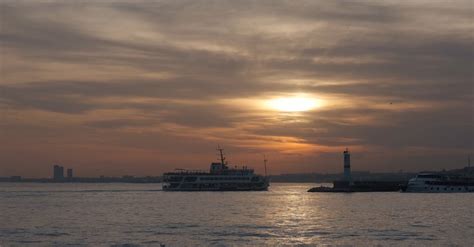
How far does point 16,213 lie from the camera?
9706 cm

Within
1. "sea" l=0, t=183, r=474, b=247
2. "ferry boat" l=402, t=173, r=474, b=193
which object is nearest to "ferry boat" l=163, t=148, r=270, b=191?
"ferry boat" l=402, t=173, r=474, b=193

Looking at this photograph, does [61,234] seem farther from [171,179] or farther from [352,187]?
[352,187]

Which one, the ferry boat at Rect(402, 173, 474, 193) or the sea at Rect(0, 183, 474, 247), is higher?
the ferry boat at Rect(402, 173, 474, 193)

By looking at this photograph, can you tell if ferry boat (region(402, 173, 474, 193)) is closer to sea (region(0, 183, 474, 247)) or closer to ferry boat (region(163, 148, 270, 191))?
ferry boat (region(163, 148, 270, 191))

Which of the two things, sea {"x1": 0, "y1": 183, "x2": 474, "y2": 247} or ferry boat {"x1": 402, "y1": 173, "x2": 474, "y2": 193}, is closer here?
sea {"x1": 0, "y1": 183, "x2": 474, "y2": 247}

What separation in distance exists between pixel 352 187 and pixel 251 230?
136m

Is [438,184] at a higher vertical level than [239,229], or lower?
higher

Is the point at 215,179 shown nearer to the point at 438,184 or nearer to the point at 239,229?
the point at 438,184

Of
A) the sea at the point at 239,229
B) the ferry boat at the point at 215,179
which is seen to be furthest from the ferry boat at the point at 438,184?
the sea at the point at 239,229

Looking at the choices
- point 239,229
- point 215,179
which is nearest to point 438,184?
point 215,179

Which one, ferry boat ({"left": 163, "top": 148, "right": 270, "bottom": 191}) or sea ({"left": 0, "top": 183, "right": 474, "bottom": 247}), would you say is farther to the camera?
ferry boat ({"left": 163, "top": 148, "right": 270, "bottom": 191})

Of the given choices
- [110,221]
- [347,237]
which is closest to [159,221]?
[110,221]

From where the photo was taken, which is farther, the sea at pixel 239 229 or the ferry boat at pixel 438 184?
the ferry boat at pixel 438 184

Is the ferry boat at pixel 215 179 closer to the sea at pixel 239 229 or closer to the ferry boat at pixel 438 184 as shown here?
the ferry boat at pixel 438 184
